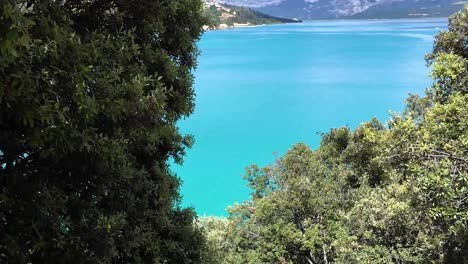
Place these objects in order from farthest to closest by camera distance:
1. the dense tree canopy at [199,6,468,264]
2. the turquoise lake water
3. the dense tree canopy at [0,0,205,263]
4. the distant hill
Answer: the distant hill < the turquoise lake water < the dense tree canopy at [199,6,468,264] < the dense tree canopy at [0,0,205,263]

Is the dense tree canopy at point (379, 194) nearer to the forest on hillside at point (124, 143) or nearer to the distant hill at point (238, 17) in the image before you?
the forest on hillside at point (124, 143)

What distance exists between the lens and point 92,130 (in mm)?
3188

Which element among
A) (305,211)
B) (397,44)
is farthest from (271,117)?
(397,44)

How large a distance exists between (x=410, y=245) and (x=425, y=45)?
7084 centimetres

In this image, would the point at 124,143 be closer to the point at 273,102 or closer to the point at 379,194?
the point at 379,194

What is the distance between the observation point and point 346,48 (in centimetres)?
8256

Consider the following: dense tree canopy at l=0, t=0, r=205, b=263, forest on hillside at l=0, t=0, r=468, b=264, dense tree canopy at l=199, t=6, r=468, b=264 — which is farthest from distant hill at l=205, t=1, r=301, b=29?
dense tree canopy at l=0, t=0, r=205, b=263

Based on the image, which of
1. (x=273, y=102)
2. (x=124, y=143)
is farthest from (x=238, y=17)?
(x=124, y=143)

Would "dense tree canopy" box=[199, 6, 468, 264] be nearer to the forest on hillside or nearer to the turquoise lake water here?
the forest on hillside

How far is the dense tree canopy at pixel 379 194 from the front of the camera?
509 cm

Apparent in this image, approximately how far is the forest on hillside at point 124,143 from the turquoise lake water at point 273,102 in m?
21.4

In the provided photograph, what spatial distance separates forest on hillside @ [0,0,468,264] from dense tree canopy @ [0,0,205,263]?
0.04 ft

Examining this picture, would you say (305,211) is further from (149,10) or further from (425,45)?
(425,45)

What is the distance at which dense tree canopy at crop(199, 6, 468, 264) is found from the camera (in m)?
5.09
